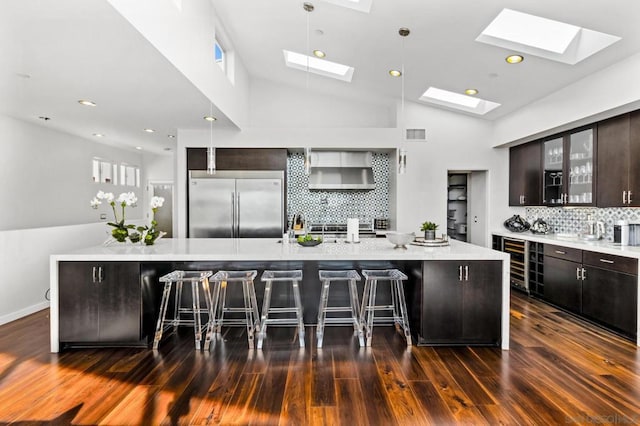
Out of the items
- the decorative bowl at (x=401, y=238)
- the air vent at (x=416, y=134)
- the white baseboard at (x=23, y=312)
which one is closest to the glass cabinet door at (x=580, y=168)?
the air vent at (x=416, y=134)

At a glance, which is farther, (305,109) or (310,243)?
(305,109)

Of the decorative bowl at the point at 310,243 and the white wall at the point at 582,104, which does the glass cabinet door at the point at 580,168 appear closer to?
the white wall at the point at 582,104

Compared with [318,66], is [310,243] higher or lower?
lower

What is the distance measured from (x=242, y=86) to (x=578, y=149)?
4716 millimetres

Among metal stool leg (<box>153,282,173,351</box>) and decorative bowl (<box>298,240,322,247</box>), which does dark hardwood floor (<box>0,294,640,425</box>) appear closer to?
metal stool leg (<box>153,282,173,351</box>)

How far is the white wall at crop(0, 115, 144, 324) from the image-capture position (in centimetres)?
387

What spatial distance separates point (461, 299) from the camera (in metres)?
2.97

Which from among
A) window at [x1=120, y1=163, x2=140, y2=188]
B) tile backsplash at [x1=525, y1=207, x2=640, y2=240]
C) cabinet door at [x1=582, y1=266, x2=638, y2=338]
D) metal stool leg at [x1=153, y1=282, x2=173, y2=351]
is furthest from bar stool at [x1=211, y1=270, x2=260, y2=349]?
window at [x1=120, y1=163, x2=140, y2=188]

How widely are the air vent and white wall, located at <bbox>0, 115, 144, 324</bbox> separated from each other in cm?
507

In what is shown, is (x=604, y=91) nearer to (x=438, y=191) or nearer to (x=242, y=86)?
(x=438, y=191)

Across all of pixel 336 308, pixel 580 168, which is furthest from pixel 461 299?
pixel 580 168

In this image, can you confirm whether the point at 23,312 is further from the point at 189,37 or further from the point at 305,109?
the point at 305,109

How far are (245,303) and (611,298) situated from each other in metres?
3.68

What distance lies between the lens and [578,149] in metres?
4.19
